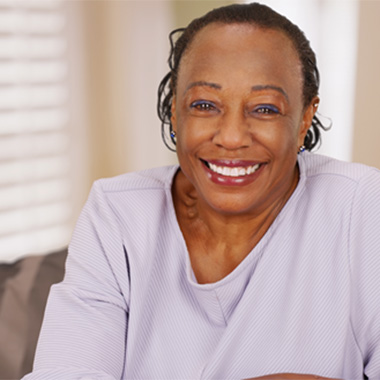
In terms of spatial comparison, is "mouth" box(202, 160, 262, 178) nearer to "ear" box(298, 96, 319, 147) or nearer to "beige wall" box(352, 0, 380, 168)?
"ear" box(298, 96, 319, 147)

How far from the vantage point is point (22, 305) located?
1994mm

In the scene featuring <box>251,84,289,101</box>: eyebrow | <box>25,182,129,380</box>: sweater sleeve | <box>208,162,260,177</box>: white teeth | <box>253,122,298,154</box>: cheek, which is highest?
<box>251,84,289,101</box>: eyebrow

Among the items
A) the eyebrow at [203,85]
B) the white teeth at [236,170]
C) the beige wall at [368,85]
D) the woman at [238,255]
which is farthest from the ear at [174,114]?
the beige wall at [368,85]

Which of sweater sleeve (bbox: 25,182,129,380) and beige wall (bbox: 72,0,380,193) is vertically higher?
beige wall (bbox: 72,0,380,193)

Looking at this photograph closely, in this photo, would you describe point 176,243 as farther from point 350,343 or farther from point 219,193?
point 350,343

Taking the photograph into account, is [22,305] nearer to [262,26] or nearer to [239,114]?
[239,114]

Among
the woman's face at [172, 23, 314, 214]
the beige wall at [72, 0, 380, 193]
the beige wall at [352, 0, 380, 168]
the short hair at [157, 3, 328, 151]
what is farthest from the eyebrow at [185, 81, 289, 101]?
the beige wall at [72, 0, 380, 193]

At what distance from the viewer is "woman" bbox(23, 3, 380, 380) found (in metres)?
1.25

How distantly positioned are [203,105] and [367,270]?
0.48 meters

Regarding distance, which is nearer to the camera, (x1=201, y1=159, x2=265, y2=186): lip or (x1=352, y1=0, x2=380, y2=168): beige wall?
(x1=201, y1=159, x2=265, y2=186): lip

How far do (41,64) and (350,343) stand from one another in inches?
84.9

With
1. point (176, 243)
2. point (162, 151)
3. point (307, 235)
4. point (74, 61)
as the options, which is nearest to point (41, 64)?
point (74, 61)

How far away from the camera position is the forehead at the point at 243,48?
1230mm

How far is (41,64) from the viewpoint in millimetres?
2943
